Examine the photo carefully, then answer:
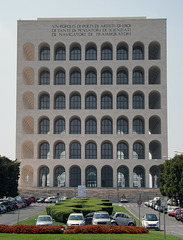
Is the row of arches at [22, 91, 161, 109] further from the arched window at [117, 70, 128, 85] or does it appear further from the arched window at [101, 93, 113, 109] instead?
the arched window at [117, 70, 128, 85]

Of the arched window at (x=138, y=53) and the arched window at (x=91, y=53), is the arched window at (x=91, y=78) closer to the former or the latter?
the arched window at (x=91, y=53)

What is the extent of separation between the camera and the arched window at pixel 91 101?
98719 mm

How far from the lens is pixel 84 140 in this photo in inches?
3738

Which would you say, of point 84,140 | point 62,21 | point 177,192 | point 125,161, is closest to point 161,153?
point 125,161

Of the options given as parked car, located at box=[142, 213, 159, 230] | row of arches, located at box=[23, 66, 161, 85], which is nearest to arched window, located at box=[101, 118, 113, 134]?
row of arches, located at box=[23, 66, 161, 85]

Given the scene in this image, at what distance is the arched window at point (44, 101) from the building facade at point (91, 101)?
23cm

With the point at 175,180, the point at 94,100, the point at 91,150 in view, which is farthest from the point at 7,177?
the point at 94,100

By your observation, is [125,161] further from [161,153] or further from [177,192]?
[177,192]

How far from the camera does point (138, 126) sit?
327ft

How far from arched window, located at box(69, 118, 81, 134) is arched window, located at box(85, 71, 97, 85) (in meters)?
9.09

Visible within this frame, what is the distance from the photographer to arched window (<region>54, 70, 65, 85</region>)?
101m

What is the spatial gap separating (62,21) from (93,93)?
58.8ft

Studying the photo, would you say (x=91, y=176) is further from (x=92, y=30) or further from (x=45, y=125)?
(x=92, y=30)

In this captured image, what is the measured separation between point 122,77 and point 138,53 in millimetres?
6814
